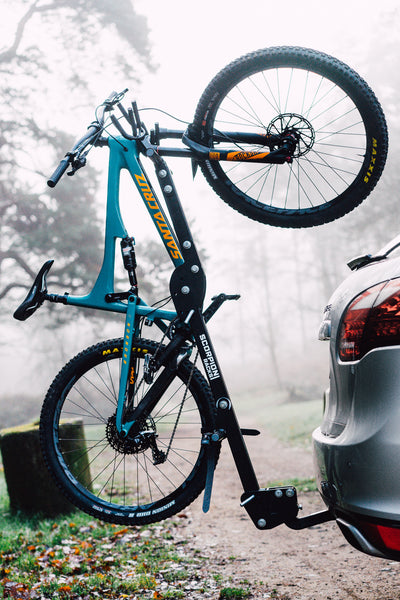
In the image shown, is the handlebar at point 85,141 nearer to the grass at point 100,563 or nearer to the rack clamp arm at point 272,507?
the rack clamp arm at point 272,507

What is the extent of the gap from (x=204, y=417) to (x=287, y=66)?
5.62ft

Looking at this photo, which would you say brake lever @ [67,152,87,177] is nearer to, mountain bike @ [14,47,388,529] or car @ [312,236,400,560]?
mountain bike @ [14,47,388,529]

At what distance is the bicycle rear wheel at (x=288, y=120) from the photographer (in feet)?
8.61

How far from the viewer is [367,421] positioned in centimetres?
197

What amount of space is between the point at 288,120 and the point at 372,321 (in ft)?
3.95

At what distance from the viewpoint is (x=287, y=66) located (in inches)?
104

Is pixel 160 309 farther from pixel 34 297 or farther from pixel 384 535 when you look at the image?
pixel 384 535

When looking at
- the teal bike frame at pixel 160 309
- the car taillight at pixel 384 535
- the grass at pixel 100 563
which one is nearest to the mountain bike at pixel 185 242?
the teal bike frame at pixel 160 309

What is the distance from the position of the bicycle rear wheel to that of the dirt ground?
2.23m

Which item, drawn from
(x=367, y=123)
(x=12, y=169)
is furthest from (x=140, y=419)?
(x=12, y=169)

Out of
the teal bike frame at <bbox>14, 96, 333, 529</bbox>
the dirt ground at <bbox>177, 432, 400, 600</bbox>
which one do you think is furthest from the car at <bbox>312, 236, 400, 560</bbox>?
the dirt ground at <bbox>177, 432, 400, 600</bbox>

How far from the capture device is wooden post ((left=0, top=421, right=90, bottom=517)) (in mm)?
5578

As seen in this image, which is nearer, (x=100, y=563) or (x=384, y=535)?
(x=384, y=535)

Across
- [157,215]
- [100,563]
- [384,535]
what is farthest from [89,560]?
[384,535]
